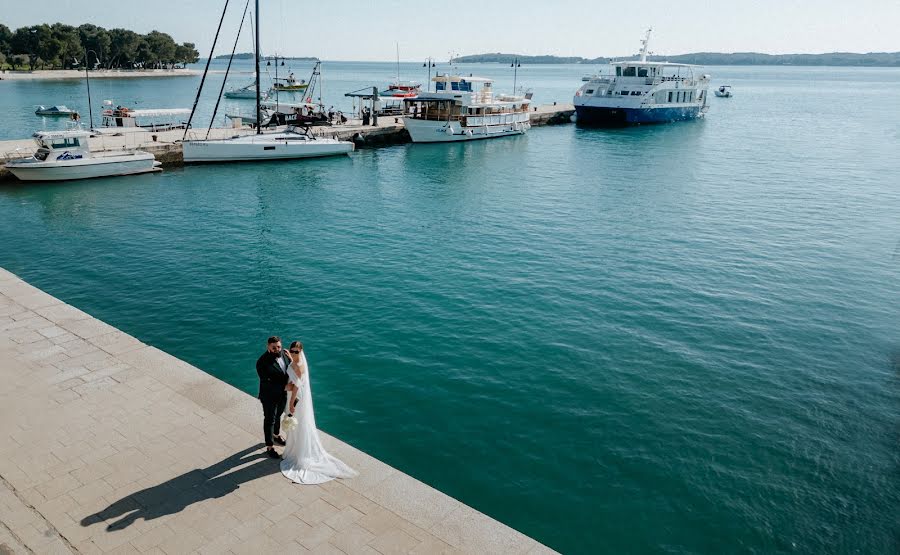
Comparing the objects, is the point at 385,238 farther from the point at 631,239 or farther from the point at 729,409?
the point at 729,409

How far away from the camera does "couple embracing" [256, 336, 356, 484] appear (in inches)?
347

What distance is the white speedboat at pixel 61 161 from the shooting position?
34.3m

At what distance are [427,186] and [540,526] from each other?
3103 cm

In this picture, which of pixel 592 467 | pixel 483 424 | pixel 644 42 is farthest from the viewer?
pixel 644 42

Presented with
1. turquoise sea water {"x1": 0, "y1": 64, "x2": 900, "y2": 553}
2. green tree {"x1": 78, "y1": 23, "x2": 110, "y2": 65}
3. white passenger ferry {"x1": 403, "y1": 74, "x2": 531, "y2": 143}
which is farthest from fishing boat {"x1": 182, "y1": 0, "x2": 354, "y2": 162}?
green tree {"x1": 78, "y1": 23, "x2": 110, "y2": 65}

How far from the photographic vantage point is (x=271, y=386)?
355 inches

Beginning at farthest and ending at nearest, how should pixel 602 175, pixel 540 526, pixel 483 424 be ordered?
1. pixel 602 175
2. pixel 483 424
3. pixel 540 526

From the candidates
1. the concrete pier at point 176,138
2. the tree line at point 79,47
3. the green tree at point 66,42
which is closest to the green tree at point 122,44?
the tree line at point 79,47

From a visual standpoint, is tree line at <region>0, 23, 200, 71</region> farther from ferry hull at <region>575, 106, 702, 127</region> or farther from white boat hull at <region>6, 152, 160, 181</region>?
white boat hull at <region>6, 152, 160, 181</region>

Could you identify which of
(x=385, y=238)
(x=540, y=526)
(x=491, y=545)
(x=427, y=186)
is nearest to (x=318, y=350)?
(x=540, y=526)

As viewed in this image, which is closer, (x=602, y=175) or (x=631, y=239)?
(x=631, y=239)

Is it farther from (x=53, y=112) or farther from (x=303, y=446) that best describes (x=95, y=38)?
(x=303, y=446)

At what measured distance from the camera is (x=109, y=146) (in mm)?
41594

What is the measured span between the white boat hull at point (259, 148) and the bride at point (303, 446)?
37.7m
